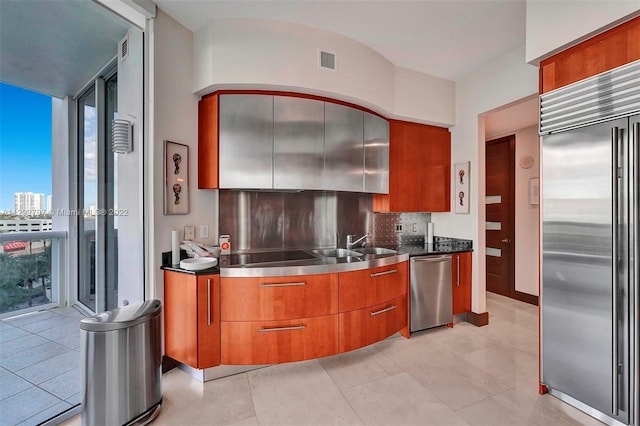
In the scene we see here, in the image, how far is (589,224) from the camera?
179cm

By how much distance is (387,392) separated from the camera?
210cm

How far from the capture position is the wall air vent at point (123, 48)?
233 cm

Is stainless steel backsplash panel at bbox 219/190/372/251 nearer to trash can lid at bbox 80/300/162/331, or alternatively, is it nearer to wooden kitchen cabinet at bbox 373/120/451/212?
wooden kitchen cabinet at bbox 373/120/451/212

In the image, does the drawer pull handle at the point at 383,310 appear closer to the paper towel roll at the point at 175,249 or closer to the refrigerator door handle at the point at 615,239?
the refrigerator door handle at the point at 615,239

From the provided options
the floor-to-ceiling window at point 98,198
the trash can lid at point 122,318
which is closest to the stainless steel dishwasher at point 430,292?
the trash can lid at point 122,318

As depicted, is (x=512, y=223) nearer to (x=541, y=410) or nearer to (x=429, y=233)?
(x=429, y=233)

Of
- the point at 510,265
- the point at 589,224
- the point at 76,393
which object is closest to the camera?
the point at 589,224

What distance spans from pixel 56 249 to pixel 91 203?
54cm

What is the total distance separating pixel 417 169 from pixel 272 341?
248 cm

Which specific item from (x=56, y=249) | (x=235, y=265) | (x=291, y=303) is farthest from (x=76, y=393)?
(x=291, y=303)

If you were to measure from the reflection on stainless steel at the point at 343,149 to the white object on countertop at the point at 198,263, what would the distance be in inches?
47.5

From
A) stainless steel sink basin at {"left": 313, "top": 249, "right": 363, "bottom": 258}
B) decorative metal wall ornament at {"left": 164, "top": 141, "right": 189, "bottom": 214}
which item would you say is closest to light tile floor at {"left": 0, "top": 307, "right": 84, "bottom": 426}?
decorative metal wall ornament at {"left": 164, "top": 141, "right": 189, "bottom": 214}

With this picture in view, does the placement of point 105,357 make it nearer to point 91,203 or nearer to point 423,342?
point 91,203

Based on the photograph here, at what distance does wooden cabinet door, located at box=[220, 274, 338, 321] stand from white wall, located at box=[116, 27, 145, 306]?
0.72 meters
